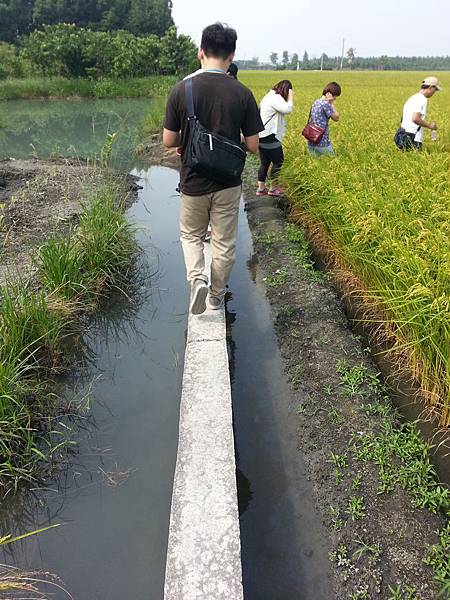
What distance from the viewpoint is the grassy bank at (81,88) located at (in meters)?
23.5

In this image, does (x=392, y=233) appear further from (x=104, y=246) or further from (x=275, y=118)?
(x=275, y=118)

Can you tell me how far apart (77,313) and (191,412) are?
5.36 ft

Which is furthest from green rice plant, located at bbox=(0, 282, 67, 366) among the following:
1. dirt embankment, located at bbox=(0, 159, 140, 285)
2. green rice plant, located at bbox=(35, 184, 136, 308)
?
dirt embankment, located at bbox=(0, 159, 140, 285)

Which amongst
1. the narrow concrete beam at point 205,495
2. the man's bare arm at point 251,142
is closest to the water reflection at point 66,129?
the man's bare arm at point 251,142

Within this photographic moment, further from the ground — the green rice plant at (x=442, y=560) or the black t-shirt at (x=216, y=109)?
the black t-shirt at (x=216, y=109)

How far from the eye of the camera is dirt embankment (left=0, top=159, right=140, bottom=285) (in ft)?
13.8

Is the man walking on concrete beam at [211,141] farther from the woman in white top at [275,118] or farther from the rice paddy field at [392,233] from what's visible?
the woman in white top at [275,118]

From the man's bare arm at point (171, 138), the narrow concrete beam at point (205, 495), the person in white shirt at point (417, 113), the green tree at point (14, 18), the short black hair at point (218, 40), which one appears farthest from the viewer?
the green tree at point (14, 18)

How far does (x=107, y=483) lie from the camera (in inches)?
87.1

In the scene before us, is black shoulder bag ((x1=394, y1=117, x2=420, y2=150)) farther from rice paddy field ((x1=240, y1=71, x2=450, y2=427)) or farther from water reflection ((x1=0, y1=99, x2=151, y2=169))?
water reflection ((x1=0, y1=99, x2=151, y2=169))

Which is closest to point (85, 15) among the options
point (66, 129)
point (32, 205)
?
point (66, 129)

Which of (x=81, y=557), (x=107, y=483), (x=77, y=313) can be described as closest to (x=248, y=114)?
(x=77, y=313)

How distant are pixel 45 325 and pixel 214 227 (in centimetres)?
130

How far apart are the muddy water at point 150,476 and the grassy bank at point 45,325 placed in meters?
0.18
